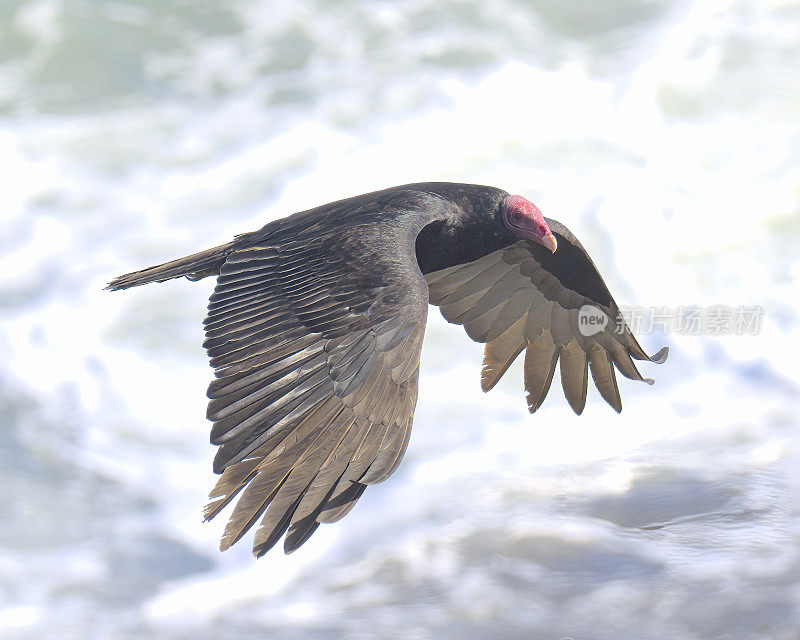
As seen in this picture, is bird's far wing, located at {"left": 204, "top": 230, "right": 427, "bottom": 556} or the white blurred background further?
the white blurred background

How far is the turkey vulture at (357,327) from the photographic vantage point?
2627mm

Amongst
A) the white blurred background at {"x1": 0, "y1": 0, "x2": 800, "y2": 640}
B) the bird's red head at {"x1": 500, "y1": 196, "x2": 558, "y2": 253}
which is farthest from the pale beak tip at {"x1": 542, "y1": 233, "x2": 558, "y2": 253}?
the white blurred background at {"x1": 0, "y1": 0, "x2": 800, "y2": 640}

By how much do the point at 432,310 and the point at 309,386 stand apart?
370 centimetres

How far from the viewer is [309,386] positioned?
2795 millimetres

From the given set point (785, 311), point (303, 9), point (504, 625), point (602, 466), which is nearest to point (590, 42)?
point (303, 9)

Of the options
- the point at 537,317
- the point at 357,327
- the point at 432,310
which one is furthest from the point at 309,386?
the point at 432,310

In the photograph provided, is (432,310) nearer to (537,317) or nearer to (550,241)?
(537,317)

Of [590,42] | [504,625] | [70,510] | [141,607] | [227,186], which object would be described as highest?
[590,42]

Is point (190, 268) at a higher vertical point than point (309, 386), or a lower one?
higher

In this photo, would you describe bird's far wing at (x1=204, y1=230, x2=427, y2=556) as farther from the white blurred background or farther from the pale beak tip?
the white blurred background

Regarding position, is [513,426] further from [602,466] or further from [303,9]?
[303,9]

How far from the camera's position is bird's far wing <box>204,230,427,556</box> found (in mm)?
2596

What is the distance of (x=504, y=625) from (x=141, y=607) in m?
1.36

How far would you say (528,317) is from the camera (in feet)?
14.5
